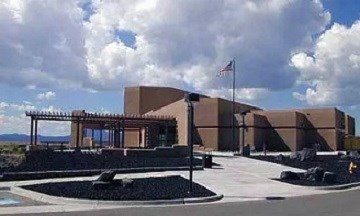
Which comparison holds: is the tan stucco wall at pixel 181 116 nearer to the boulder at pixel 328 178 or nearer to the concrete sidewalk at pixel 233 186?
the concrete sidewalk at pixel 233 186

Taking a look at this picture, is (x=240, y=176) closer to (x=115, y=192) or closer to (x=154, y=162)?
(x=154, y=162)

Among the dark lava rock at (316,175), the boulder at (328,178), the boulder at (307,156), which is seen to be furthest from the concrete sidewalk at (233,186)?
the boulder at (307,156)

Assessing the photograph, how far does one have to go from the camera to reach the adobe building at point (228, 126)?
6956cm

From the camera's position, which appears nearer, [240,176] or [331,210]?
[331,210]

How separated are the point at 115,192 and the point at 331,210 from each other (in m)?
6.77

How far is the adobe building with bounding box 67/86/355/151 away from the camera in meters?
69.6

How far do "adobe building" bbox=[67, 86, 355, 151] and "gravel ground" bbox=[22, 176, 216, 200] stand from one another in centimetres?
4416

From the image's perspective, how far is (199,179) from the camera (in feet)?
79.4

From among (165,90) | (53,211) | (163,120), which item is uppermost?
(165,90)

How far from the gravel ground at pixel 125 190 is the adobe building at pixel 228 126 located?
44.2 m

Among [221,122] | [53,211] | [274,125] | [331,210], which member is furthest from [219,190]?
[274,125]

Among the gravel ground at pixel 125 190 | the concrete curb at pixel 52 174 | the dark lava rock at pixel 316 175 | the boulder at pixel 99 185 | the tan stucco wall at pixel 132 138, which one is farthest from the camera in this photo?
the tan stucco wall at pixel 132 138

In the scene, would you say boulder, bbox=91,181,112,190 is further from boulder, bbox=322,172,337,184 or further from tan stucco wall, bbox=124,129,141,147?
tan stucco wall, bbox=124,129,141,147

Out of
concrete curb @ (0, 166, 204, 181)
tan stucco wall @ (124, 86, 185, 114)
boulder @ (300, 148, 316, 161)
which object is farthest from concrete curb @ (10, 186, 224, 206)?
tan stucco wall @ (124, 86, 185, 114)
